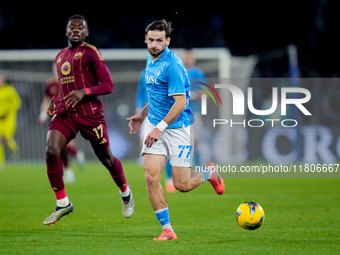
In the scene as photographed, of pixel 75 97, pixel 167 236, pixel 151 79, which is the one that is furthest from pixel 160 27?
pixel 167 236

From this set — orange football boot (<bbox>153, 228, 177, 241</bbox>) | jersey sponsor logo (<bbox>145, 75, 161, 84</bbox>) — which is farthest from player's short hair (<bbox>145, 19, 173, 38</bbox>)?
orange football boot (<bbox>153, 228, 177, 241</bbox>)

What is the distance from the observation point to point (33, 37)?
28406 millimetres

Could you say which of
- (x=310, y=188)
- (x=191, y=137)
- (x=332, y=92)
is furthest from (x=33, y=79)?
(x=191, y=137)

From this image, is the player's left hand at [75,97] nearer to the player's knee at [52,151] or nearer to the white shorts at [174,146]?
the player's knee at [52,151]

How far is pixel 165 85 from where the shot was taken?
7.04 metres

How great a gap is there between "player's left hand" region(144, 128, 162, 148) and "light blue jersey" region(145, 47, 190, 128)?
371mm

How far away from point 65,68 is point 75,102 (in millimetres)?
476

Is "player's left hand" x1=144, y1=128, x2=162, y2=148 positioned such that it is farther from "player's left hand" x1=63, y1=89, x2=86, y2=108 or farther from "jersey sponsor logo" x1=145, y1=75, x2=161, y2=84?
"player's left hand" x1=63, y1=89, x2=86, y2=108

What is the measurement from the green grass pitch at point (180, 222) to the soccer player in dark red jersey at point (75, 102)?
0.70 metres

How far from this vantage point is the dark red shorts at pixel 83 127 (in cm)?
793

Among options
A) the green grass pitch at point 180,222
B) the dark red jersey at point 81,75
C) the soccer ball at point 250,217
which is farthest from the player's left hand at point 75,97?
the soccer ball at point 250,217

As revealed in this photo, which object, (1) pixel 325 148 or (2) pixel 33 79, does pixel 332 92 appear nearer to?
(1) pixel 325 148

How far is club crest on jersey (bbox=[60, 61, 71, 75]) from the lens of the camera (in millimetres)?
7988

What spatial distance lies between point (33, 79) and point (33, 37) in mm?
7182
